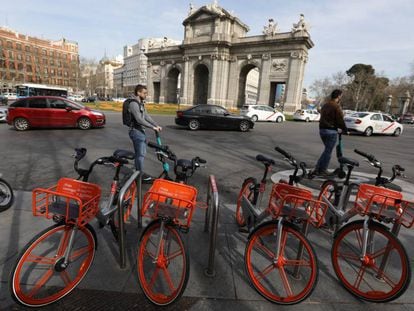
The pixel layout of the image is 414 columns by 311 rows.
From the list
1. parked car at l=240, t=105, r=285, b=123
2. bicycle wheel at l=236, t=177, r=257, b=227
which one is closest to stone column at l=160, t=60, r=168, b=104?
parked car at l=240, t=105, r=285, b=123

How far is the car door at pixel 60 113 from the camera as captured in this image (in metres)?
12.2

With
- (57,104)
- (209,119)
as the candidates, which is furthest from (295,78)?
(57,104)

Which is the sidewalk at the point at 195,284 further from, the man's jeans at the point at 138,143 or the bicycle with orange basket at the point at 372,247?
the man's jeans at the point at 138,143

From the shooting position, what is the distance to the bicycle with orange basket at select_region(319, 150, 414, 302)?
2191 mm

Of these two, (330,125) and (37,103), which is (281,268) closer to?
(330,125)

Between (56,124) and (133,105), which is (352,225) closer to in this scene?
(133,105)

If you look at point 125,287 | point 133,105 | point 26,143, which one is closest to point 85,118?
point 26,143

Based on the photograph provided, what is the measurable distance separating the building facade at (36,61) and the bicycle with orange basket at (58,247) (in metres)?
90.4

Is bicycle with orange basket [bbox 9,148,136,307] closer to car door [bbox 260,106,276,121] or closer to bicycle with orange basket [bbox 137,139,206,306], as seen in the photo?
bicycle with orange basket [bbox 137,139,206,306]

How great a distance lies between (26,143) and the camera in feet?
29.0

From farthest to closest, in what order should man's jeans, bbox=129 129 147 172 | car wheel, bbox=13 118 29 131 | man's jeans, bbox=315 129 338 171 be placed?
car wheel, bbox=13 118 29 131, man's jeans, bbox=315 129 338 171, man's jeans, bbox=129 129 147 172

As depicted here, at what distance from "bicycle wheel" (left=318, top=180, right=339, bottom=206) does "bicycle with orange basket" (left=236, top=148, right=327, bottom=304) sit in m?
0.96

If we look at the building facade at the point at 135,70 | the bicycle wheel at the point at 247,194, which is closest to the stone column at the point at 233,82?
the bicycle wheel at the point at 247,194

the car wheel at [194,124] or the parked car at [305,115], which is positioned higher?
the parked car at [305,115]
